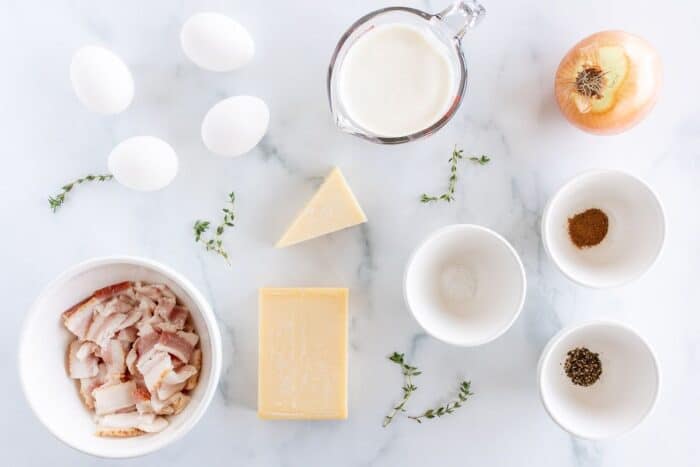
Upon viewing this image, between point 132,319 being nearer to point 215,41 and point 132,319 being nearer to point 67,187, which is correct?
point 67,187

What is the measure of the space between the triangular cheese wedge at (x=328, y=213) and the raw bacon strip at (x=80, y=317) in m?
0.30

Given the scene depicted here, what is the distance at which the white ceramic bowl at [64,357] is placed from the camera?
3.68 feet

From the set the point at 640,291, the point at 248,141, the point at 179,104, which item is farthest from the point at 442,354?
the point at 179,104

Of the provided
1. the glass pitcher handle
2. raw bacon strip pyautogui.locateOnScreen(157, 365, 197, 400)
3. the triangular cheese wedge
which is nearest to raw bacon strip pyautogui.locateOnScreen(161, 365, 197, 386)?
raw bacon strip pyautogui.locateOnScreen(157, 365, 197, 400)

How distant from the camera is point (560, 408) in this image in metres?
1.26

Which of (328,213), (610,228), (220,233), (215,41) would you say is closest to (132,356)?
(220,233)

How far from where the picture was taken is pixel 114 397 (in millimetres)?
1181

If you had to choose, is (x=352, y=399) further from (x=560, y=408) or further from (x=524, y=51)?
(x=524, y=51)

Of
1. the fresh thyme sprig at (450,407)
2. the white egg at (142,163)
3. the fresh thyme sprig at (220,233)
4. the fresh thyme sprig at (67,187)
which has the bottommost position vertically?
the fresh thyme sprig at (450,407)

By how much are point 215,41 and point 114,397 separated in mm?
534

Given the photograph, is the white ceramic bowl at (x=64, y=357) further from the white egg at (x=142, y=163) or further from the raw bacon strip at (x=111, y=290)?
the white egg at (x=142, y=163)

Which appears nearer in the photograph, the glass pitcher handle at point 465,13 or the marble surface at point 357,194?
the glass pitcher handle at point 465,13

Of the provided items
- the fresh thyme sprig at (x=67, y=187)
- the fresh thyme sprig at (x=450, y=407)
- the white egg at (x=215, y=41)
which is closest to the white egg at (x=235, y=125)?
the white egg at (x=215, y=41)

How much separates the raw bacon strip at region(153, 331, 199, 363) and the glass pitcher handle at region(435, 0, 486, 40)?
1.95 feet
